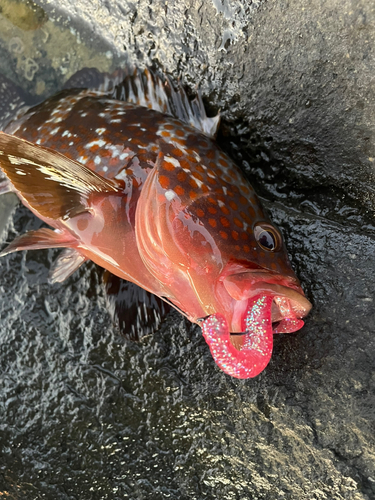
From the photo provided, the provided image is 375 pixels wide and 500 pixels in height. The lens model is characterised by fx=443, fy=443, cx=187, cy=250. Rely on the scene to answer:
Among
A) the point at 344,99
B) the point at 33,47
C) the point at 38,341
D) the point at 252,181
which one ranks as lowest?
the point at 38,341

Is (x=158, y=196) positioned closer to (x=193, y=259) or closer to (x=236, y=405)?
(x=193, y=259)

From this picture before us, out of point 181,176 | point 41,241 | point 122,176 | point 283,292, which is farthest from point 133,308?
point 283,292

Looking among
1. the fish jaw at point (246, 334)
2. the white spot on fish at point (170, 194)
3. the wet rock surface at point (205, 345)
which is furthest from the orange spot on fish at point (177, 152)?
the fish jaw at point (246, 334)

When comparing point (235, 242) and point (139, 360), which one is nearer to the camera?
point (235, 242)

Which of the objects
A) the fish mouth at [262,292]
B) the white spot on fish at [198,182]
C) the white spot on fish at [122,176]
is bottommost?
the white spot on fish at [122,176]

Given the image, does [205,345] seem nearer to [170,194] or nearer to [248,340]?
[248,340]

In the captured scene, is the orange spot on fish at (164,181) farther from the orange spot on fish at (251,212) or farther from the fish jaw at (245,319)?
the fish jaw at (245,319)

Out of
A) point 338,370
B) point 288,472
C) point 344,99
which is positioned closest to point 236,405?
point 288,472
